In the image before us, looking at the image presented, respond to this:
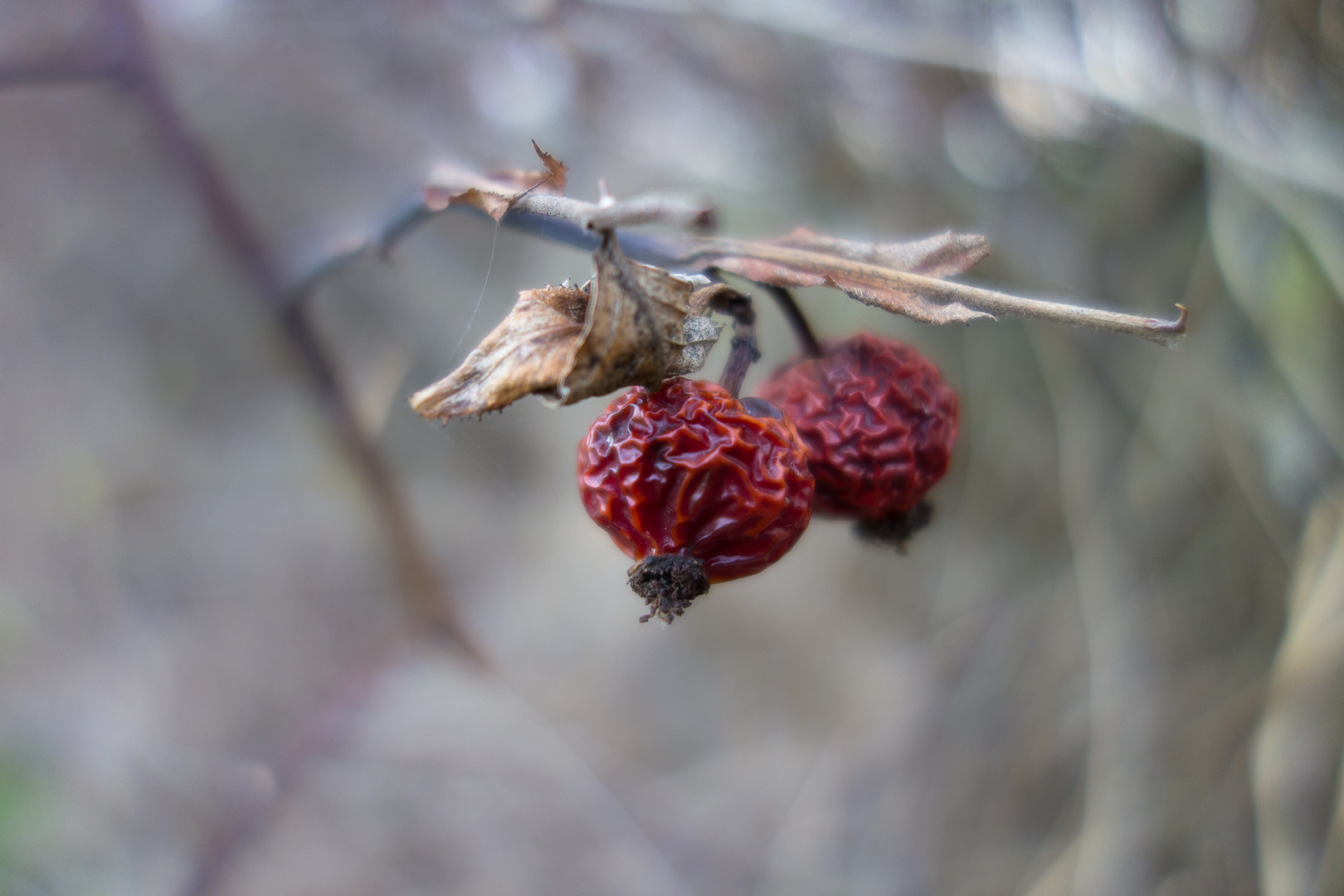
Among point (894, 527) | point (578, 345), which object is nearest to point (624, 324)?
point (578, 345)

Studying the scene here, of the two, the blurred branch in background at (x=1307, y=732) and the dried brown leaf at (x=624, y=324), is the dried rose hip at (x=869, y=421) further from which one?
the blurred branch in background at (x=1307, y=732)

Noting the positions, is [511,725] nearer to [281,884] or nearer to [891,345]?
[281,884]

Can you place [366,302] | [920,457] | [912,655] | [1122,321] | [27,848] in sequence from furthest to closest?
[912,655] < [366,302] < [27,848] < [920,457] < [1122,321]

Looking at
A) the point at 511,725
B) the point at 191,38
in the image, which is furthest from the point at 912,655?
the point at 191,38

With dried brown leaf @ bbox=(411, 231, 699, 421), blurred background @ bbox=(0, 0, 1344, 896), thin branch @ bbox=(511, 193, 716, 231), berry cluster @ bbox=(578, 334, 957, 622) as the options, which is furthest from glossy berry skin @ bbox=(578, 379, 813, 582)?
blurred background @ bbox=(0, 0, 1344, 896)

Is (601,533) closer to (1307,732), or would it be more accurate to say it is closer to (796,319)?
(796,319)

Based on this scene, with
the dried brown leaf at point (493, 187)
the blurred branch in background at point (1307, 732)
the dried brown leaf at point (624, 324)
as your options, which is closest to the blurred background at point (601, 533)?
the blurred branch in background at point (1307, 732)
